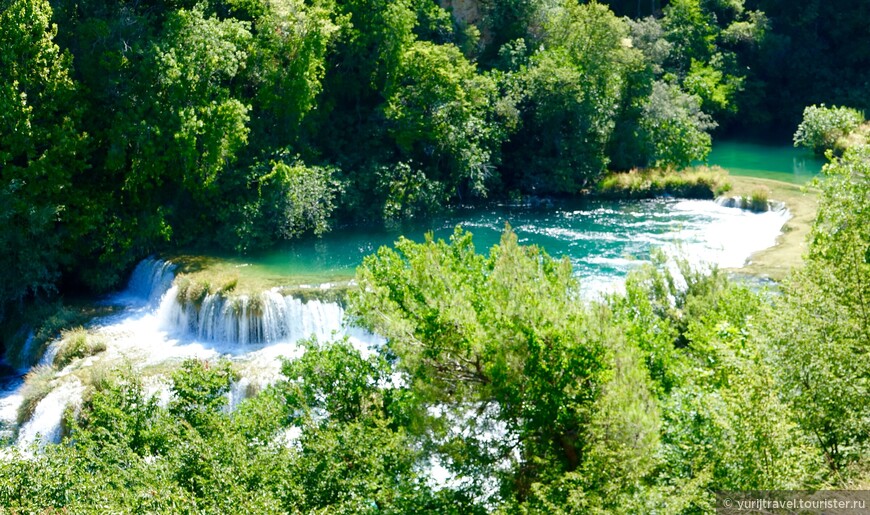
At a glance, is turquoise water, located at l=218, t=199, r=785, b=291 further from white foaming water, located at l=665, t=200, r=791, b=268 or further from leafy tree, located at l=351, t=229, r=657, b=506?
leafy tree, located at l=351, t=229, r=657, b=506

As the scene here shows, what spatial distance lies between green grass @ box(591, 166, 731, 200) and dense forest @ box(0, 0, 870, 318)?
94 centimetres

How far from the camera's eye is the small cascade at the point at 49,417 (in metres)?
22.5

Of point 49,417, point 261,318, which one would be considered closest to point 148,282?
point 261,318

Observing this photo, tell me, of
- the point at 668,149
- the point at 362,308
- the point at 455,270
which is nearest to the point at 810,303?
the point at 455,270

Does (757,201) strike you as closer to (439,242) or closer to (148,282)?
(439,242)

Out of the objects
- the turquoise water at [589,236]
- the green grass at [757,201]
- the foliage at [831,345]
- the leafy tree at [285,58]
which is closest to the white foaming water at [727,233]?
the turquoise water at [589,236]

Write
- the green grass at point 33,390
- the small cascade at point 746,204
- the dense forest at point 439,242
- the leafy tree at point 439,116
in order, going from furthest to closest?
Answer: the leafy tree at point 439,116
the small cascade at point 746,204
the green grass at point 33,390
the dense forest at point 439,242

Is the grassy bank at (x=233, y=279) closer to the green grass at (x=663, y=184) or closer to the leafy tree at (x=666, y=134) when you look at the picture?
the green grass at (x=663, y=184)

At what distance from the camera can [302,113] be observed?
112ft

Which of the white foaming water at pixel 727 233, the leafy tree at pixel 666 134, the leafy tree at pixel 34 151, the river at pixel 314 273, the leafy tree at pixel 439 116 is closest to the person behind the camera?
the river at pixel 314 273

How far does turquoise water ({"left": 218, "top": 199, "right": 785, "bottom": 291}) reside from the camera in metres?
30.4

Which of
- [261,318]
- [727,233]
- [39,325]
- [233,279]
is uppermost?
[727,233]

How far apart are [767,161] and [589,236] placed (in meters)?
15.1

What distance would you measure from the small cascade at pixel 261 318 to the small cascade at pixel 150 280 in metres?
2.54
